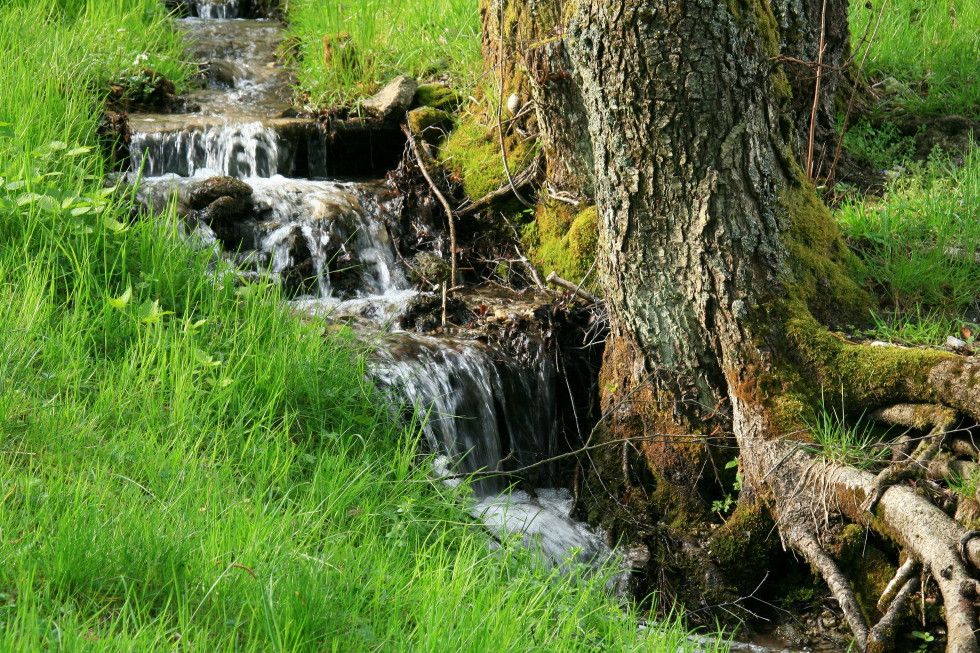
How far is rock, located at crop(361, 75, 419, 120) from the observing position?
19.4ft

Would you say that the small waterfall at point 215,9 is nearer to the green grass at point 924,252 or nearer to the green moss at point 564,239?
the green moss at point 564,239

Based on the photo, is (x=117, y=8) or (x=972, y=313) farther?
(x=117, y=8)

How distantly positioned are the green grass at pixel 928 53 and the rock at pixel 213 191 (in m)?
4.11

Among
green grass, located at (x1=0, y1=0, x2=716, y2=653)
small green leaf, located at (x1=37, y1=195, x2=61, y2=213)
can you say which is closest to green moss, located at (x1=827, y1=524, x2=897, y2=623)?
green grass, located at (x1=0, y1=0, x2=716, y2=653)

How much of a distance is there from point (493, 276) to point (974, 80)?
11.5ft

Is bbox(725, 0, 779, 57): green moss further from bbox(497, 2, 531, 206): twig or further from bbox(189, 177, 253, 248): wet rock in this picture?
bbox(189, 177, 253, 248): wet rock

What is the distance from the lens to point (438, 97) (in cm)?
598


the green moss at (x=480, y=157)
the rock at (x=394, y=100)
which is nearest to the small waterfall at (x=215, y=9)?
the rock at (x=394, y=100)

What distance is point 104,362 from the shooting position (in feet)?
9.81

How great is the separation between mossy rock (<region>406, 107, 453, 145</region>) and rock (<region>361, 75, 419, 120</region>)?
0.56 feet

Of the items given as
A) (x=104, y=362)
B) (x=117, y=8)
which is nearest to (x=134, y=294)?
(x=104, y=362)

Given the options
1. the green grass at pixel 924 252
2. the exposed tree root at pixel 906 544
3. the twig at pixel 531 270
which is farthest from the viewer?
the twig at pixel 531 270

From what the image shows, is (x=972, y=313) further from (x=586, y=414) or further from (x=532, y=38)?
(x=532, y=38)

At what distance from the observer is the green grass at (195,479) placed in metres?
1.94
